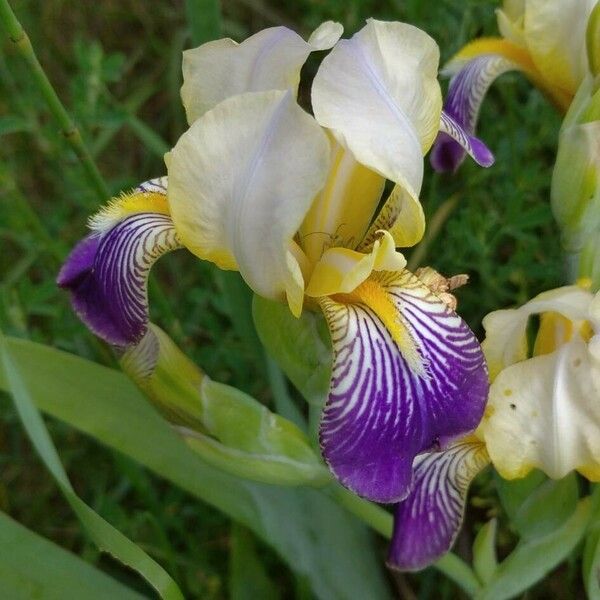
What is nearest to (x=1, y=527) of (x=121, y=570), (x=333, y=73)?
(x=121, y=570)

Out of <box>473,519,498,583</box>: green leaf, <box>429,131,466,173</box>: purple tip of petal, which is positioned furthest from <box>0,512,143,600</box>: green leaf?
<box>429,131,466,173</box>: purple tip of petal

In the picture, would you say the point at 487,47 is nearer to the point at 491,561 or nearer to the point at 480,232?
the point at 480,232

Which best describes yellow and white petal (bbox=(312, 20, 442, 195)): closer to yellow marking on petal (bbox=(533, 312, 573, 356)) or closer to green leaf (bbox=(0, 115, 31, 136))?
yellow marking on petal (bbox=(533, 312, 573, 356))

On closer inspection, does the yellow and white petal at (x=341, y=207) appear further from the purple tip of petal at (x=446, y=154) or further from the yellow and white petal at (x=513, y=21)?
the yellow and white petal at (x=513, y=21)

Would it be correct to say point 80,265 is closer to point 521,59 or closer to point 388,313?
point 388,313

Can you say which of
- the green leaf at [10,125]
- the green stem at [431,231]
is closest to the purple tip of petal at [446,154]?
the green stem at [431,231]

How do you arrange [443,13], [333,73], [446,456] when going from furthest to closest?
1. [443,13]
2. [446,456]
3. [333,73]
